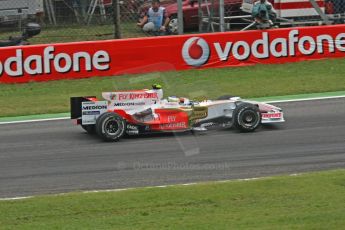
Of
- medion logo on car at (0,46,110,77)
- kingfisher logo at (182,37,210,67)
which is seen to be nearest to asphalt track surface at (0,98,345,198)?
medion logo on car at (0,46,110,77)

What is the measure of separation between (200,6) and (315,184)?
13.1 meters

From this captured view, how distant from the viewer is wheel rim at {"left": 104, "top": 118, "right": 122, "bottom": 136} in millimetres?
11086

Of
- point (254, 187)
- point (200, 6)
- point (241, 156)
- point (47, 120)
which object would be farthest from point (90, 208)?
point (200, 6)

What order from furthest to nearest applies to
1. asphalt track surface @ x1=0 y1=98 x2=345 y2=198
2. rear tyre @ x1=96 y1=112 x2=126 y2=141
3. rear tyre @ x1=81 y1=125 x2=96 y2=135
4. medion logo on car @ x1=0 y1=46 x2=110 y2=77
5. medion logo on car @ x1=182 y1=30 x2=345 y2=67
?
medion logo on car @ x1=182 y1=30 x2=345 y2=67
medion logo on car @ x1=0 y1=46 x2=110 y2=77
rear tyre @ x1=81 y1=125 x2=96 y2=135
rear tyre @ x1=96 y1=112 x2=126 y2=141
asphalt track surface @ x1=0 y1=98 x2=345 y2=198

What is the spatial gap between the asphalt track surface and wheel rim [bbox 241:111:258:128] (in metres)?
0.15

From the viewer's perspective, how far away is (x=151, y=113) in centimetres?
1125

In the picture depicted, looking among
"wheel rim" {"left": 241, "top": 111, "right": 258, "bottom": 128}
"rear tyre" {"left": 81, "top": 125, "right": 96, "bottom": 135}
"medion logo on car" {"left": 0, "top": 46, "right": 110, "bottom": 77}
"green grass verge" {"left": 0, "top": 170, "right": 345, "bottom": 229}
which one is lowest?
"green grass verge" {"left": 0, "top": 170, "right": 345, "bottom": 229}

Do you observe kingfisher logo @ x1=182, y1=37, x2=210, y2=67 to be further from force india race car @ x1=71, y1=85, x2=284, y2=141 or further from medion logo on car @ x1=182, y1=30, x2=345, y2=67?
force india race car @ x1=71, y1=85, x2=284, y2=141

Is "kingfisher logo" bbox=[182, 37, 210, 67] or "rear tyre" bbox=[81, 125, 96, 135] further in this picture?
"kingfisher logo" bbox=[182, 37, 210, 67]

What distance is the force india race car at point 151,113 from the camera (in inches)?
439

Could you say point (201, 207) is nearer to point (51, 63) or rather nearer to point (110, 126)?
point (110, 126)

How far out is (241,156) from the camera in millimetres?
10133

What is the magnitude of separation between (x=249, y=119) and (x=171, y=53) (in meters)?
5.81

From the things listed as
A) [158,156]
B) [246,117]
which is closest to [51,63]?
[246,117]
